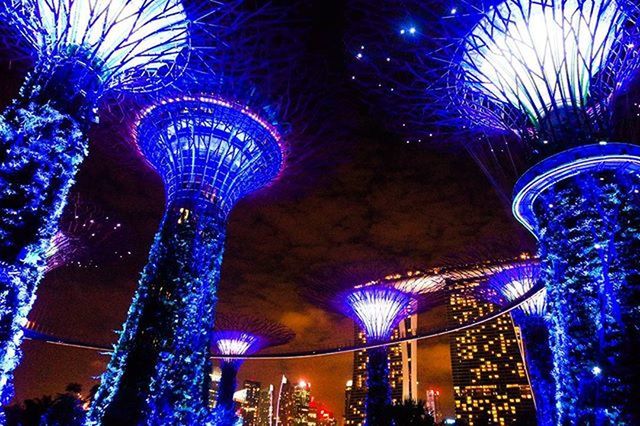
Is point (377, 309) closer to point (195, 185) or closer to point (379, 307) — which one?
point (379, 307)

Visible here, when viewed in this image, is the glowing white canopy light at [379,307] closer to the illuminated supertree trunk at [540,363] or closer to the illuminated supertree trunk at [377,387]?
the illuminated supertree trunk at [377,387]

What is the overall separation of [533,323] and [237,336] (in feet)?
59.3

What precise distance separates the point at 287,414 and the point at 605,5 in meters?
127

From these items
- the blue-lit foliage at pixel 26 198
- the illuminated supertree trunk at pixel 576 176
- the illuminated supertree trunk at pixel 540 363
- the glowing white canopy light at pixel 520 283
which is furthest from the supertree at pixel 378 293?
the blue-lit foliage at pixel 26 198

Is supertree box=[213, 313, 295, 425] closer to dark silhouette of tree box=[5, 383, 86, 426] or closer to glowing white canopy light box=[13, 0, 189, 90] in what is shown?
dark silhouette of tree box=[5, 383, 86, 426]

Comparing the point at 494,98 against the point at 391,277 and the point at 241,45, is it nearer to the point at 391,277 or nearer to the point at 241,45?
the point at 241,45

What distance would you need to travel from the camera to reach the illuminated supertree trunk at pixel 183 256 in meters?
10.1

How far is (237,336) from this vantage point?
2881cm

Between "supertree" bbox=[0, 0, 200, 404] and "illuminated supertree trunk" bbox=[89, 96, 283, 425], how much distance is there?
10.7ft

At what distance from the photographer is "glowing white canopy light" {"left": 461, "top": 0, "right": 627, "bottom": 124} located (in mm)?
8143

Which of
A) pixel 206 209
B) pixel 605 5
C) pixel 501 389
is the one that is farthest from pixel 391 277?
pixel 501 389

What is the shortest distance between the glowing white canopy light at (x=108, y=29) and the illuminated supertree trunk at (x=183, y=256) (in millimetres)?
3212

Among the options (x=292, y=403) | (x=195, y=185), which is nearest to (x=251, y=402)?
Answer: (x=292, y=403)

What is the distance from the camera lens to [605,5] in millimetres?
7863
